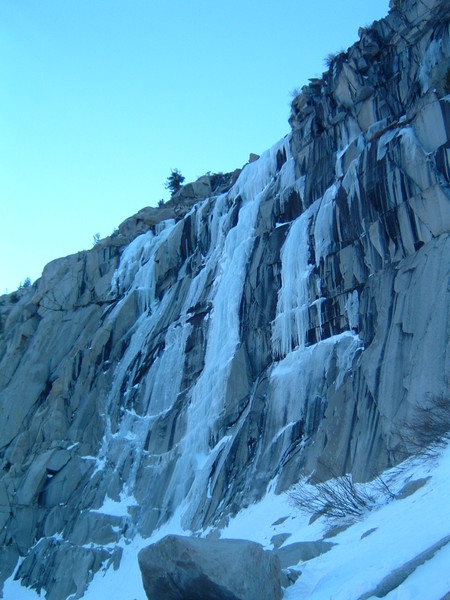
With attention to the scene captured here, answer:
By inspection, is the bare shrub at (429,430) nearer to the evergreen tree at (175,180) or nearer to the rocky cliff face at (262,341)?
the rocky cliff face at (262,341)

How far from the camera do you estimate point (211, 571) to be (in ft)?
32.8

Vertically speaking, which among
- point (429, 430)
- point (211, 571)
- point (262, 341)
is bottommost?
point (211, 571)

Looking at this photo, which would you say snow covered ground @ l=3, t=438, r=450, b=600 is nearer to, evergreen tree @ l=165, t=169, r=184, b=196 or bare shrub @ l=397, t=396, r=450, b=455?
bare shrub @ l=397, t=396, r=450, b=455

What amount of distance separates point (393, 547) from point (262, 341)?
16324 mm

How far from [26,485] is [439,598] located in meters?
27.1

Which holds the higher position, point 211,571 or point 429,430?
point 429,430

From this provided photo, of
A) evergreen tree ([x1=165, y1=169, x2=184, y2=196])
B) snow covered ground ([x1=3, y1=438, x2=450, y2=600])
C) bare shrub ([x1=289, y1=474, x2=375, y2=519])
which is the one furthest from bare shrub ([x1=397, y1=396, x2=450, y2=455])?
evergreen tree ([x1=165, y1=169, x2=184, y2=196])

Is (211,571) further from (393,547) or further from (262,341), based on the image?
(262,341)

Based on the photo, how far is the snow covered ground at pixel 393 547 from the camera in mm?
8273

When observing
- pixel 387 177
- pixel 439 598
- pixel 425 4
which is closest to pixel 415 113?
pixel 387 177

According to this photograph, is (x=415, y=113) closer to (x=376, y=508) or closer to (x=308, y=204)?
(x=308, y=204)

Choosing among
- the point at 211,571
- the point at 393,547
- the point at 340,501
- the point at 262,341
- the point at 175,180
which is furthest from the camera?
the point at 175,180

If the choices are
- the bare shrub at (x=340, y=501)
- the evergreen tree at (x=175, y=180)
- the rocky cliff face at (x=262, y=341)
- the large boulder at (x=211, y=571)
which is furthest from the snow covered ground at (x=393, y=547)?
the evergreen tree at (x=175, y=180)

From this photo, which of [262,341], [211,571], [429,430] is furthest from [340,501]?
[262,341]
